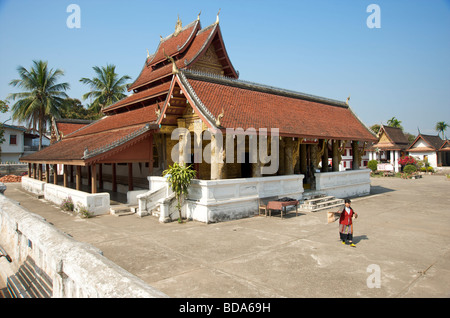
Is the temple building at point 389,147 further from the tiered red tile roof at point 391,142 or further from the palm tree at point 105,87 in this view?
the palm tree at point 105,87

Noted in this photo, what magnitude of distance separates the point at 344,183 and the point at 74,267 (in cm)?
1588

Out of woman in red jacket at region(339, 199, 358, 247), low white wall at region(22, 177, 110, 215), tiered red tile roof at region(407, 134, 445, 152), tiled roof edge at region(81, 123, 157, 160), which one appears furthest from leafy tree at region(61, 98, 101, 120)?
tiered red tile roof at region(407, 134, 445, 152)

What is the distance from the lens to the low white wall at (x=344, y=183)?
1529 centimetres

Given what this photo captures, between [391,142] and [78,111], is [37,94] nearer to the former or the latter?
[78,111]

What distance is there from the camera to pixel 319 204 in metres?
13.2

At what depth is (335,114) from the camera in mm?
18578

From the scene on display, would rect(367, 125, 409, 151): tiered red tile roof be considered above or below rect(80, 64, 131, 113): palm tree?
below

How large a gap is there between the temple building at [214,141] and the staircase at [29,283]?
4.99 meters

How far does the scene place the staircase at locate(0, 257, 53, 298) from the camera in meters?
4.73

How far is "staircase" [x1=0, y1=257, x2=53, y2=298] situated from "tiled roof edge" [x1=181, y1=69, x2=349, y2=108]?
8801mm

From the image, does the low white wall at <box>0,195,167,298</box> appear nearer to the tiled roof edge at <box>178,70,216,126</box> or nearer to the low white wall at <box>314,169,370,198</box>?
the tiled roof edge at <box>178,70,216,126</box>

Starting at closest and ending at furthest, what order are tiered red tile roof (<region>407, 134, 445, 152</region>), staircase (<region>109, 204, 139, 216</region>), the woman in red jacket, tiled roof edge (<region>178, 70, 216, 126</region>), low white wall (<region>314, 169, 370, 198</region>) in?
the woman in red jacket < tiled roof edge (<region>178, 70, 216, 126</region>) < staircase (<region>109, 204, 139, 216</region>) < low white wall (<region>314, 169, 370, 198</region>) < tiered red tile roof (<region>407, 134, 445, 152</region>)

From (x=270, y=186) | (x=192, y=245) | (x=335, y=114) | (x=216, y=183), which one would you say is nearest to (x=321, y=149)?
(x=335, y=114)
